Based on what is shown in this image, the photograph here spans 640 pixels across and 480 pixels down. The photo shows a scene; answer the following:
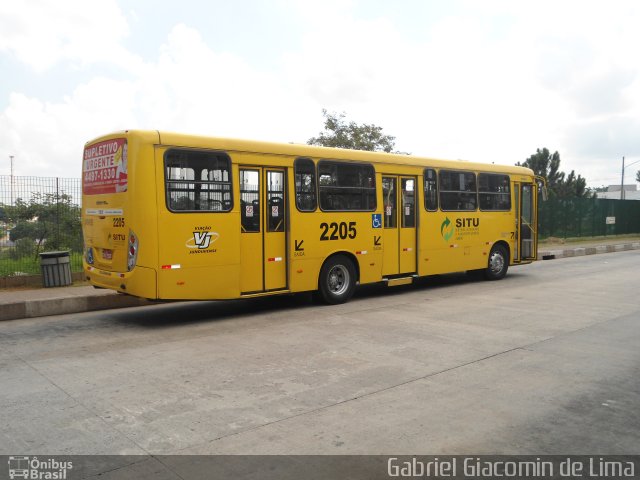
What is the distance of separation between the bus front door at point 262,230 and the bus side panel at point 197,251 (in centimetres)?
22

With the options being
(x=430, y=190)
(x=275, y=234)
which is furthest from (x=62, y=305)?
(x=430, y=190)

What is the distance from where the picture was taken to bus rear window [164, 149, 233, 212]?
855 centimetres

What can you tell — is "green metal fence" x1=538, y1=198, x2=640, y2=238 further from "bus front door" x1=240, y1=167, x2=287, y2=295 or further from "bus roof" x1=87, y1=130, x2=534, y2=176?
"bus front door" x1=240, y1=167, x2=287, y2=295

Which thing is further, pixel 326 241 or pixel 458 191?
pixel 458 191

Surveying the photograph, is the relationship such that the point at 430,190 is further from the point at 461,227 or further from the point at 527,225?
the point at 527,225

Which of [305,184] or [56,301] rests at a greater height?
[305,184]

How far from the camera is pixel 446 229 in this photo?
43.0ft

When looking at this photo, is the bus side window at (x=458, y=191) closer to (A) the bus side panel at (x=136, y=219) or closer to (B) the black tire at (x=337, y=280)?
(B) the black tire at (x=337, y=280)

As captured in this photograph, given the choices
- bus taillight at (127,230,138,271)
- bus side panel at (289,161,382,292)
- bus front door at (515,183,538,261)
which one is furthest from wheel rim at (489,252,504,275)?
bus taillight at (127,230,138,271)

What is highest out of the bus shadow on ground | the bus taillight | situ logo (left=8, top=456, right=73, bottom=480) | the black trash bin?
the bus taillight

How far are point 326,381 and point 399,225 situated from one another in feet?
22.1

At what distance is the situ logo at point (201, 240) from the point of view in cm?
875

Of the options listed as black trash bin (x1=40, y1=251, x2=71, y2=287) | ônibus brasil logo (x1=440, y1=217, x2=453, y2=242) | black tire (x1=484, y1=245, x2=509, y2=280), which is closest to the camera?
black trash bin (x1=40, y1=251, x2=71, y2=287)

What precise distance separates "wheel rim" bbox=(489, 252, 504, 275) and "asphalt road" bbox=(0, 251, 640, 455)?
13.9 feet
